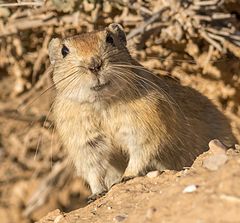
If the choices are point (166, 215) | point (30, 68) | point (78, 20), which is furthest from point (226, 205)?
point (30, 68)

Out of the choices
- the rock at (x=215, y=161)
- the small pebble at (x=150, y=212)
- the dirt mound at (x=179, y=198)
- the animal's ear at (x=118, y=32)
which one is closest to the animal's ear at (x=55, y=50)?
the animal's ear at (x=118, y=32)

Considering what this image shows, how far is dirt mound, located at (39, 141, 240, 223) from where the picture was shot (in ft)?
9.10

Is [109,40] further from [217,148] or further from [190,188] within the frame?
[190,188]

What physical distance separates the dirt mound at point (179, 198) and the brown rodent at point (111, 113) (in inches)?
22.2

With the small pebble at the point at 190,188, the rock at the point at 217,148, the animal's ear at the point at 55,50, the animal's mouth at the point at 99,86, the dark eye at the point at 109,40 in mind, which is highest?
the dark eye at the point at 109,40

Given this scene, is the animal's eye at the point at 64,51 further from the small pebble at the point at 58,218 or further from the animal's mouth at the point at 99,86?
the small pebble at the point at 58,218

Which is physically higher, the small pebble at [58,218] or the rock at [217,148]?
the rock at [217,148]

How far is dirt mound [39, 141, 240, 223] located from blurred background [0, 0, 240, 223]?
2.22 m

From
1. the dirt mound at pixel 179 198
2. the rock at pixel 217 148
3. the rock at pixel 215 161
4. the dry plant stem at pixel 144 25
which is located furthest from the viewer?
the dry plant stem at pixel 144 25

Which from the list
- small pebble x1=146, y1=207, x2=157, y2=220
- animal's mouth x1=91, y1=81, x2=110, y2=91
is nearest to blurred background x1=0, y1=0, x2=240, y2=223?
animal's mouth x1=91, y1=81, x2=110, y2=91

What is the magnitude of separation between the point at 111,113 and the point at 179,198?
162cm

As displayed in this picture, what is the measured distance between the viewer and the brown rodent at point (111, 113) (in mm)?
4301

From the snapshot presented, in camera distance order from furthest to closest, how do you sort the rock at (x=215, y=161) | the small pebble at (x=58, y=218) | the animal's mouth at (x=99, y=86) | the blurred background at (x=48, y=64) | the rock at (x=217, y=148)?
the blurred background at (x=48, y=64), the animal's mouth at (x=99, y=86), the small pebble at (x=58, y=218), the rock at (x=217, y=148), the rock at (x=215, y=161)

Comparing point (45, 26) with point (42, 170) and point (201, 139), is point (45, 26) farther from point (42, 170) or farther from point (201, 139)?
point (201, 139)
